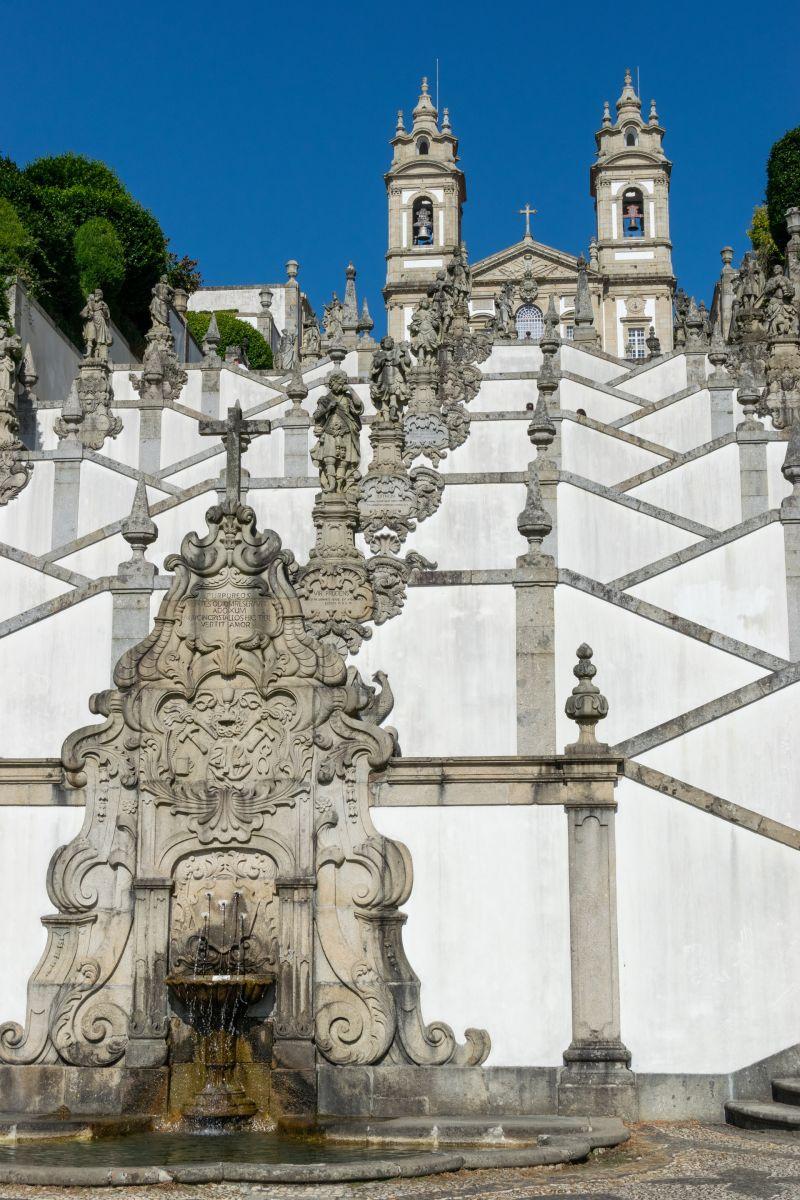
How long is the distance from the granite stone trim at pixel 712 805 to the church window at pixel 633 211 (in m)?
67.2

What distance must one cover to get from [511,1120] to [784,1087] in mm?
2135

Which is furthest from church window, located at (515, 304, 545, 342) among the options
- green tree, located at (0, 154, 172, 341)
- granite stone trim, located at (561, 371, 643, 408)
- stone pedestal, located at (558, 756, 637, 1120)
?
stone pedestal, located at (558, 756, 637, 1120)

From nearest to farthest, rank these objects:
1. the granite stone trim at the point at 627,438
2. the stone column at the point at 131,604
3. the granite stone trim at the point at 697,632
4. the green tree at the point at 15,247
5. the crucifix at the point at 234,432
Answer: the crucifix at the point at 234,432 → the granite stone trim at the point at 697,632 → the stone column at the point at 131,604 → the granite stone trim at the point at 627,438 → the green tree at the point at 15,247

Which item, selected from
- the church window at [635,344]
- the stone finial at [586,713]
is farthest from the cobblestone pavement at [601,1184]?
the church window at [635,344]

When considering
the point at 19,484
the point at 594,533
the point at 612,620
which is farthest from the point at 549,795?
the point at 19,484

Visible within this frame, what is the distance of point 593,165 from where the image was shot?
77625 mm

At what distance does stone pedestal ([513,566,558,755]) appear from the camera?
582 inches

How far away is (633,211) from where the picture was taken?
76.8 meters

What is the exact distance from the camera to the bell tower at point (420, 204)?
74188mm

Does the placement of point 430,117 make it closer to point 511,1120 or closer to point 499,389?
point 499,389

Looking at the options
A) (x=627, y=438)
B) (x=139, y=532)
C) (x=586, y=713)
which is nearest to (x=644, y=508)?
(x=627, y=438)

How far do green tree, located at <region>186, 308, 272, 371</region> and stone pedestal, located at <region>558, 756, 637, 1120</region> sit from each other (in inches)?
1778

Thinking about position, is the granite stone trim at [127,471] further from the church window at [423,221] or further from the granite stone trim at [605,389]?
the church window at [423,221]

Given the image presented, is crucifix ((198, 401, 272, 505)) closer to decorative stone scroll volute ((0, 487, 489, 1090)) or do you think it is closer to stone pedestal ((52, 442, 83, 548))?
decorative stone scroll volute ((0, 487, 489, 1090))
